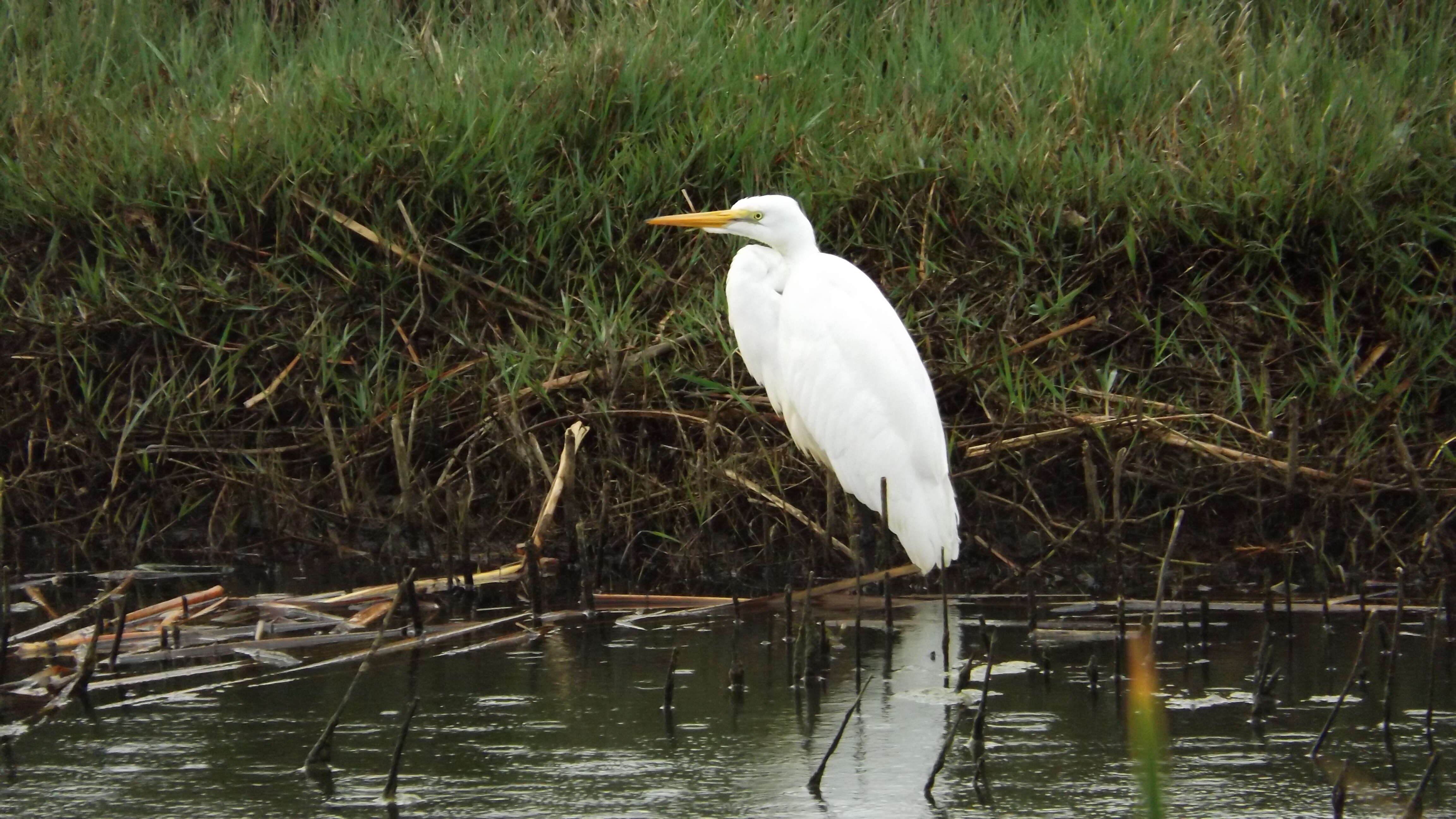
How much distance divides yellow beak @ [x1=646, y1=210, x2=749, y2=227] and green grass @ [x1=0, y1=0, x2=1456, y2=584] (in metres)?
0.49

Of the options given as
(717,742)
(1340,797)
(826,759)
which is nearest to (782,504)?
(717,742)

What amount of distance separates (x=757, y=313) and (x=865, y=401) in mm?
411

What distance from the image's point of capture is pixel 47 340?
17.5ft

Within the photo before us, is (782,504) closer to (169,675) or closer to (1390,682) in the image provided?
(169,675)

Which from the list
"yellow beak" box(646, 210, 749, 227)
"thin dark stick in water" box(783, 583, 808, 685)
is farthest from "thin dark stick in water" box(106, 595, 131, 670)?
"yellow beak" box(646, 210, 749, 227)

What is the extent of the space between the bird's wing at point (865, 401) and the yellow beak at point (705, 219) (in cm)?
21

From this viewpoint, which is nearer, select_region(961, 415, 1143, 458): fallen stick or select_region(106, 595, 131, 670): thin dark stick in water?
select_region(106, 595, 131, 670): thin dark stick in water

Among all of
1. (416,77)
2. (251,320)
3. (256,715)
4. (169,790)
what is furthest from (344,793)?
(416,77)

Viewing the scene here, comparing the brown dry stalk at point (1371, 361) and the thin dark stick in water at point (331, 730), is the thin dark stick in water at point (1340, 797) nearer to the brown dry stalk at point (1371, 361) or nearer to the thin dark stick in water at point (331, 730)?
the thin dark stick in water at point (331, 730)

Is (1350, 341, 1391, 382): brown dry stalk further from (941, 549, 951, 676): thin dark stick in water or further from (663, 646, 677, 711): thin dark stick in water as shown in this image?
(663, 646, 677, 711): thin dark stick in water

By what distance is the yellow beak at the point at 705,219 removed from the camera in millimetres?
4582

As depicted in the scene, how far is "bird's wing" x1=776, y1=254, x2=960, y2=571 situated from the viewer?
14.0 ft

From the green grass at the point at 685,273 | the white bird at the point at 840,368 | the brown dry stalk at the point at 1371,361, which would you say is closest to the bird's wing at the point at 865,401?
the white bird at the point at 840,368

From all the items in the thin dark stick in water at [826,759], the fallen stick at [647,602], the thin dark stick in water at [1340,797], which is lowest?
the thin dark stick in water at [1340,797]
